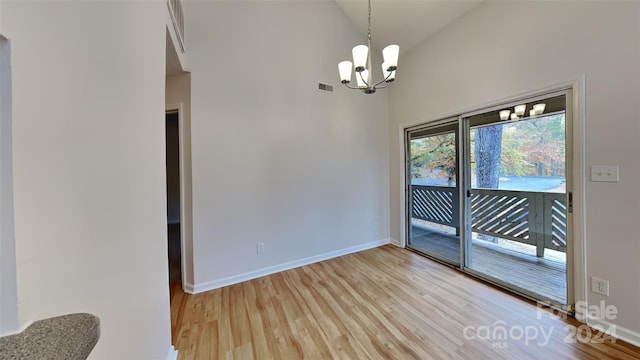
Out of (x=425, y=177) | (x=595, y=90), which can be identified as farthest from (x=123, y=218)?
(x=425, y=177)

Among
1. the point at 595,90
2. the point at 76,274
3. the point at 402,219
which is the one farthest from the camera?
the point at 402,219

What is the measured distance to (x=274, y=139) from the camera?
293 cm

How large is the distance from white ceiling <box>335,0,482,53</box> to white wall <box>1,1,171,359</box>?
283cm

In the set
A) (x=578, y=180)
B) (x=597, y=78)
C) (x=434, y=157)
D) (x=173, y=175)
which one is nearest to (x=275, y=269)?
(x=434, y=157)

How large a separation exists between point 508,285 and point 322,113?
2.96m

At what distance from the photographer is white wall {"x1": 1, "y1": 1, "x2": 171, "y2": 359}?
1.65 ft

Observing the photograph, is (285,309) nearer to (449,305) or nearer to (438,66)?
(449,305)

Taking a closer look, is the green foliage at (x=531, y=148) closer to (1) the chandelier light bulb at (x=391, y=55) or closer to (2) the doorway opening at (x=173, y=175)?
(1) the chandelier light bulb at (x=391, y=55)

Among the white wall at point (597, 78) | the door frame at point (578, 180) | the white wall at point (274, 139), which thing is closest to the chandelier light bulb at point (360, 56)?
the white wall at point (274, 139)

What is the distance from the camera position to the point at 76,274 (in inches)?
26.0

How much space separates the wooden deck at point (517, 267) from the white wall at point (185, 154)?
322 cm

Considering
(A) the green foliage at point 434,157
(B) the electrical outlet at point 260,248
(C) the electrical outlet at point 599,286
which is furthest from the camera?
(A) the green foliage at point 434,157

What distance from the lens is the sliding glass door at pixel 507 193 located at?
212 centimetres

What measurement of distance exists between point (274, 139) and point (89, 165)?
7.41 feet
